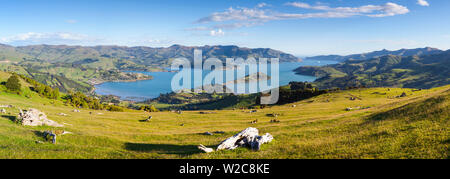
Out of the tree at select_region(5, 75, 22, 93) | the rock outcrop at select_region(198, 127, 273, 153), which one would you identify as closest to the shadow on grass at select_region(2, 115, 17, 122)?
the rock outcrop at select_region(198, 127, 273, 153)

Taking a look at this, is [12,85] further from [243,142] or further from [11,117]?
[243,142]

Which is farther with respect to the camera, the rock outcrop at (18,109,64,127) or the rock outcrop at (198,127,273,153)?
the rock outcrop at (18,109,64,127)

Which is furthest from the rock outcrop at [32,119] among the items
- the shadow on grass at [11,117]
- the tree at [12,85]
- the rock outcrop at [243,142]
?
the tree at [12,85]

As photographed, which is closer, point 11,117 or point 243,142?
point 243,142

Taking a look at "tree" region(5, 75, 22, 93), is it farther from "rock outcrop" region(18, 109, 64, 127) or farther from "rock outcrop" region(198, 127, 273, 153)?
"rock outcrop" region(198, 127, 273, 153)

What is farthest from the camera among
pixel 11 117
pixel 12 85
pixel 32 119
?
pixel 12 85

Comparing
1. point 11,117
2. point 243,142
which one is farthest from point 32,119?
point 243,142

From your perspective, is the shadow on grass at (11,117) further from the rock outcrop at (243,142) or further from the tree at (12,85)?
the tree at (12,85)

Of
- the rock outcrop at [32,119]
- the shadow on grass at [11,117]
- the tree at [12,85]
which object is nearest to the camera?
the rock outcrop at [32,119]

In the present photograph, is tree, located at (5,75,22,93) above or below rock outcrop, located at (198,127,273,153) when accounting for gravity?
above

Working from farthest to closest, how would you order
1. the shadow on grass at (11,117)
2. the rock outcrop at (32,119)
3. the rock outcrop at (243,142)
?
the shadow on grass at (11,117) → the rock outcrop at (32,119) → the rock outcrop at (243,142)
